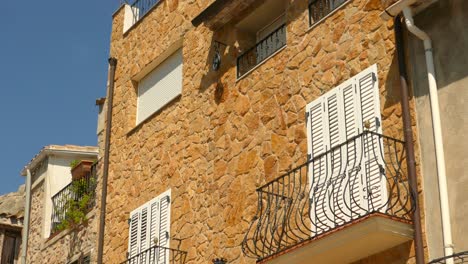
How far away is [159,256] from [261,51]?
171 inches

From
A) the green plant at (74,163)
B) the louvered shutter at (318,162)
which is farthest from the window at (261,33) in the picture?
the green plant at (74,163)

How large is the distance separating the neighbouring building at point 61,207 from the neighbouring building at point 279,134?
1444 mm

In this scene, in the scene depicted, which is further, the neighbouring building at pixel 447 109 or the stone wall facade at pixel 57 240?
the stone wall facade at pixel 57 240

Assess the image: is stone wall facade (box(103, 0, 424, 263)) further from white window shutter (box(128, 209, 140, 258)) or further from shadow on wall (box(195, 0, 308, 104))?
white window shutter (box(128, 209, 140, 258))

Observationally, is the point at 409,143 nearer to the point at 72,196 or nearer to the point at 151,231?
the point at 151,231

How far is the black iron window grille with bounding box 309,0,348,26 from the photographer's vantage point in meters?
15.3

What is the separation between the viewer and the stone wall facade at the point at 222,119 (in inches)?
568

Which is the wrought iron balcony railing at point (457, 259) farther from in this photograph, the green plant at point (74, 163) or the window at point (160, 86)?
the green plant at point (74, 163)

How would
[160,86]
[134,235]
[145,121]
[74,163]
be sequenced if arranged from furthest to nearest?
[74,163] < [160,86] < [145,121] < [134,235]

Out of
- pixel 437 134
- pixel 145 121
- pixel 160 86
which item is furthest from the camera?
pixel 160 86

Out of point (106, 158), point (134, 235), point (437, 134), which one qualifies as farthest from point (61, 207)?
point (437, 134)

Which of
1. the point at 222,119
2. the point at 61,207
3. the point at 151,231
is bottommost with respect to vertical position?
the point at 151,231

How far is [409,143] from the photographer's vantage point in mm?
12672

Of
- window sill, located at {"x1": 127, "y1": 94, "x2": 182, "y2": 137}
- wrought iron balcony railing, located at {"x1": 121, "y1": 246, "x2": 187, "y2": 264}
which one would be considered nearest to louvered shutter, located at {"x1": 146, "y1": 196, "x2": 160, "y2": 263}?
wrought iron balcony railing, located at {"x1": 121, "y1": 246, "x2": 187, "y2": 264}
